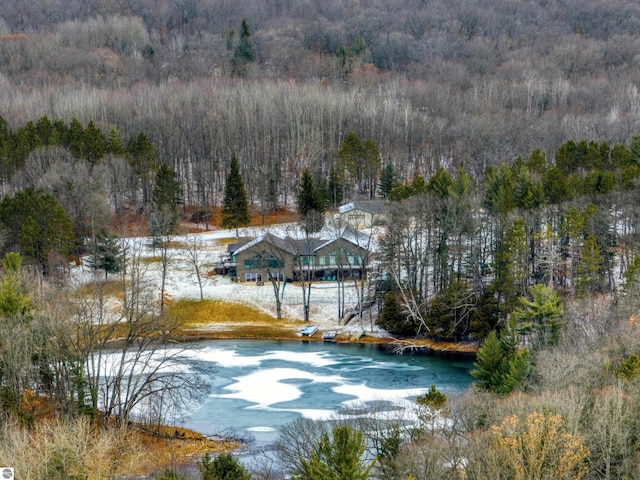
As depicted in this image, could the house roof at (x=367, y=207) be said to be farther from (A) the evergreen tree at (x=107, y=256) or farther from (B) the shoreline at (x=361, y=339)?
(A) the evergreen tree at (x=107, y=256)

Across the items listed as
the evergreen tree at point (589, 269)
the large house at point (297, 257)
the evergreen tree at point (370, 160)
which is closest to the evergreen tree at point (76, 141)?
the large house at point (297, 257)

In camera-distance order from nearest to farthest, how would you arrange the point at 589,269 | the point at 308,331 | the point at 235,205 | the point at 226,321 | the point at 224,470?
1. the point at 224,470
2. the point at 589,269
3. the point at 308,331
4. the point at 226,321
5. the point at 235,205

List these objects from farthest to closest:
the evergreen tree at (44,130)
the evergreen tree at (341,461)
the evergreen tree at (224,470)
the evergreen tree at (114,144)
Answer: the evergreen tree at (44,130)
the evergreen tree at (114,144)
the evergreen tree at (224,470)
the evergreen tree at (341,461)

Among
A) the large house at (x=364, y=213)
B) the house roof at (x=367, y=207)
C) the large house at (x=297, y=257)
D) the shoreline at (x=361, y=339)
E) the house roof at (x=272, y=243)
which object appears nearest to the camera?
the shoreline at (x=361, y=339)

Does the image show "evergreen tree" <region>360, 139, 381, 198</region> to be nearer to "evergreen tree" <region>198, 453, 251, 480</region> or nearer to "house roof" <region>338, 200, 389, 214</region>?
"house roof" <region>338, 200, 389, 214</region>

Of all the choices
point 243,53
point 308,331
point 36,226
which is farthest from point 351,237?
point 243,53

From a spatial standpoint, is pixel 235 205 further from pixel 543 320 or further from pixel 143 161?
pixel 543 320

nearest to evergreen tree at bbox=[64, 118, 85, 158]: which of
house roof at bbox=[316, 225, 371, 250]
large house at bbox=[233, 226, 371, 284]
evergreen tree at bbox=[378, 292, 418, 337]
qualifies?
large house at bbox=[233, 226, 371, 284]
